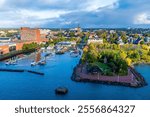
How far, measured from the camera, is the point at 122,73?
9.45m

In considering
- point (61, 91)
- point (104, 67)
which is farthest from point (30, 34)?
point (61, 91)

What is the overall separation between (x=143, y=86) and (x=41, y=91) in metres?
2.75

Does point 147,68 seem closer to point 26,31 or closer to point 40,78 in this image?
point 40,78

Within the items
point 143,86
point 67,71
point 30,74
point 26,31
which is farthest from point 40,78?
point 26,31

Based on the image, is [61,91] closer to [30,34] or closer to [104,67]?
[104,67]

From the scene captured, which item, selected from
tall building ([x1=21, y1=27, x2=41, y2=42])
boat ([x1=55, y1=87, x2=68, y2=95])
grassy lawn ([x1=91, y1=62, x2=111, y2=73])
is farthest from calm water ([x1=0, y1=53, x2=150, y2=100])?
tall building ([x1=21, y1=27, x2=41, y2=42])

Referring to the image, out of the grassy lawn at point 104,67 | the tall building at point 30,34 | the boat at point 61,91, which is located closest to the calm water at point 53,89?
the boat at point 61,91

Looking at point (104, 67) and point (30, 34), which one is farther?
point (30, 34)

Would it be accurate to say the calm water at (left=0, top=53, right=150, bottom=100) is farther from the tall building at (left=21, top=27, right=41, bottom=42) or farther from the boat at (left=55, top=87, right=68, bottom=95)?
the tall building at (left=21, top=27, right=41, bottom=42)

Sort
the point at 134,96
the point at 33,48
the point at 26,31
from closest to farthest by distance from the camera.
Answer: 1. the point at 134,96
2. the point at 33,48
3. the point at 26,31

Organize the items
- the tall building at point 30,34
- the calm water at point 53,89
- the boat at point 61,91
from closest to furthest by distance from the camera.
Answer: the calm water at point 53,89 → the boat at point 61,91 → the tall building at point 30,34

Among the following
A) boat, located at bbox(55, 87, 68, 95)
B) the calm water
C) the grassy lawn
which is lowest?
the calm water

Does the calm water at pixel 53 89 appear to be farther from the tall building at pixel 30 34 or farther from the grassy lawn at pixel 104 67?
the tall building at pixel 30 34

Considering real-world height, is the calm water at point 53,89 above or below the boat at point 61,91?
below
